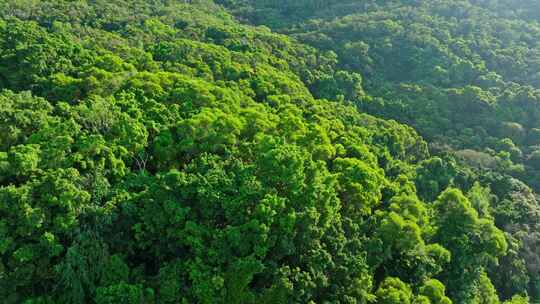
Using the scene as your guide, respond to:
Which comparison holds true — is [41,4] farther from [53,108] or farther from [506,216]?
[506,216]

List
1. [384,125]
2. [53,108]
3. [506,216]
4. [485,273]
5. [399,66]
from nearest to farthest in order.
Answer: [53,108]
[485,273]
[506,216]
[384,125]
[399,66]

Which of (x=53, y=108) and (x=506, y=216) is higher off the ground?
(x=53, y=108)

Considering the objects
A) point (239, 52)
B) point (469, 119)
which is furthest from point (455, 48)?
point (239, 52)

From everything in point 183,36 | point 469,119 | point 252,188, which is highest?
point 252,188

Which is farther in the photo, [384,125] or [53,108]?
[384,125]

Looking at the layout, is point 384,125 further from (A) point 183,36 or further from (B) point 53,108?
(B) point 53,108

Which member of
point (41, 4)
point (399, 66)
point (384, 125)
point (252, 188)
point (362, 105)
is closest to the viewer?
point (252, 188)
